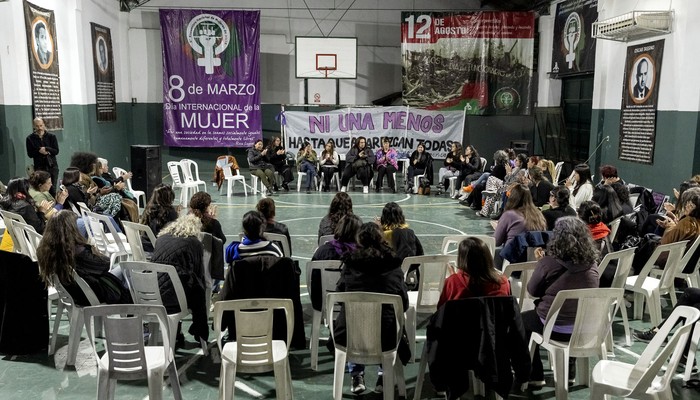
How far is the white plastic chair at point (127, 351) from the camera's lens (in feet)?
9.47

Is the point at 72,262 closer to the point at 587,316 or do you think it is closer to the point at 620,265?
the point at 587,316

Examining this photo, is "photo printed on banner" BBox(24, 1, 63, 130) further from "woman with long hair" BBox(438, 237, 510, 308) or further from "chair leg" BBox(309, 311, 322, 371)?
"woman with long hair" BBox(438, 237, 510, 308)

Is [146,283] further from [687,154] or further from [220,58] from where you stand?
[220,58]

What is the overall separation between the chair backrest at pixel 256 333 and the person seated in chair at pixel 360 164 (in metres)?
8.67

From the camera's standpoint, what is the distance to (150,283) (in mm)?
3645

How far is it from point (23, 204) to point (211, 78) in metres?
9.39

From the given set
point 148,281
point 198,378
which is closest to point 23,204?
point 148,281

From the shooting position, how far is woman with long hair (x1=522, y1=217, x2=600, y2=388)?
3.34 metres

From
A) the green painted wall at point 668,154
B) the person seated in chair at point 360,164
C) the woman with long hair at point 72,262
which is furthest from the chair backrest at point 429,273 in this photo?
the person seated in chair at point 360,164

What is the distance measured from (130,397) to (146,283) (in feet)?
2.18

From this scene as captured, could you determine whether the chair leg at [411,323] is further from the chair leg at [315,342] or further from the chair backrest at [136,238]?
the chair backrest at [136,238]

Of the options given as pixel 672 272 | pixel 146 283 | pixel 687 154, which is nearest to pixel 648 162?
pixel 687 154

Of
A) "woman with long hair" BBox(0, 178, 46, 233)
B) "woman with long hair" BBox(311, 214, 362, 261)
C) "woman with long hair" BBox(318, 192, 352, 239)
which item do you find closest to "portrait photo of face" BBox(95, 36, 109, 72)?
"woman with long hair" BBox(0, 178, 46, 233)

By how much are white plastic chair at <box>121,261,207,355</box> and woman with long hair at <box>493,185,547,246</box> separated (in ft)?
8.48
